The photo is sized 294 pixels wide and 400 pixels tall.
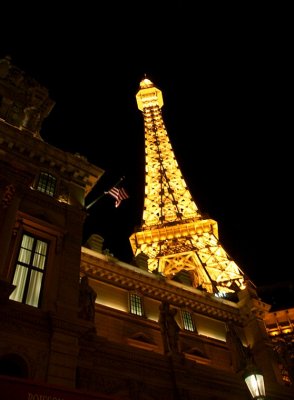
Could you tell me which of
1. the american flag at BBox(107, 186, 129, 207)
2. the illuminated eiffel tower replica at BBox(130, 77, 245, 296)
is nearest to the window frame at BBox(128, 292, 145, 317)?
the american flag at BBox(107, 186, 129, 207)

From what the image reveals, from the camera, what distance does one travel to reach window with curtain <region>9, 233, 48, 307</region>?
1725 centimetres

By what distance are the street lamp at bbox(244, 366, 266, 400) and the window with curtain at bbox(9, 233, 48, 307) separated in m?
9.05

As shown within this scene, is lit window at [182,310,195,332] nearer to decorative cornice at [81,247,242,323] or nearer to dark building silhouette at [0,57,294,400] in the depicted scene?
dark building silhouette at [0,57,294,400]

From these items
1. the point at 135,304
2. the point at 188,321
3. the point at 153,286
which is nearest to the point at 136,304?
the point at 135,304

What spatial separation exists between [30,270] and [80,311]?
2.78 meters

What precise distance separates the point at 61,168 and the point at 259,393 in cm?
1543

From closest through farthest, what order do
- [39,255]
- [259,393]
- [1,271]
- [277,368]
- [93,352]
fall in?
[259,393], [1,271], [93,352], [39,255], [277,368]

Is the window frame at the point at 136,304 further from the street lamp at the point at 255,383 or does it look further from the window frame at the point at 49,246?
the street lamp at the point at 255,383

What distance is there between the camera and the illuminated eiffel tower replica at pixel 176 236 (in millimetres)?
53906

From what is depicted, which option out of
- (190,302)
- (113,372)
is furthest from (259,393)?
(190,302)

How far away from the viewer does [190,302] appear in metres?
29.2

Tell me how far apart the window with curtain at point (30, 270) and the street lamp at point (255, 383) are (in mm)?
9054

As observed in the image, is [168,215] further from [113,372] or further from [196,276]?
[113,372]

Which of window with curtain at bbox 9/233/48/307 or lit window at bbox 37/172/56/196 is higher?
lit window at bbox 37/172/56/196
